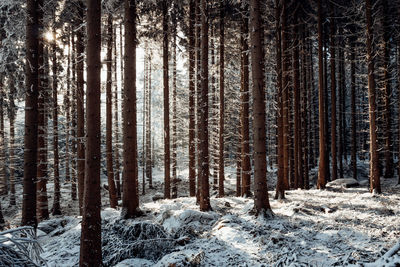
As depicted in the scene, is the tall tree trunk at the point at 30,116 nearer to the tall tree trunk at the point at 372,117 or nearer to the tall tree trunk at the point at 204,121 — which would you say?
the tall tree trunk at the point at 204,121

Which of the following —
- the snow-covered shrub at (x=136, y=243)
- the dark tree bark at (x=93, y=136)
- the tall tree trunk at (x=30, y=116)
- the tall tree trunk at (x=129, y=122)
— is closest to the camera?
the dark tree bark at (x=93, y=136)

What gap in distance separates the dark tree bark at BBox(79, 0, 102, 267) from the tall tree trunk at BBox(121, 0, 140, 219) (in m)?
3.52

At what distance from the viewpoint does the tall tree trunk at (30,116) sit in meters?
7.49

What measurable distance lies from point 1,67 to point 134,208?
25.7ft

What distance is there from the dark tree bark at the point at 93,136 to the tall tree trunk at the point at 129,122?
11.6ft

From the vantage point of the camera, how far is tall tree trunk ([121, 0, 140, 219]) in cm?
865

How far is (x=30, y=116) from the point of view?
24.8ft

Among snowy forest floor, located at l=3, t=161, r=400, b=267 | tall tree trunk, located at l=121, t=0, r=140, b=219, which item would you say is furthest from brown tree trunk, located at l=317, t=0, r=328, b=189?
tall tree trunk, located at l=121, t=0, r=140, b=219

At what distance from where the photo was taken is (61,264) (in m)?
5.66

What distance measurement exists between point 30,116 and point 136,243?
5.16 metres

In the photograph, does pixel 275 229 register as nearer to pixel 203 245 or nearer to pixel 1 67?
pixel 203 245

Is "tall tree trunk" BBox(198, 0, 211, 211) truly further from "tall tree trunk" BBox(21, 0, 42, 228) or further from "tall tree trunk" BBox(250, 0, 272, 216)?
"tall tree trunk" BBox(21, 0, 42, 228)

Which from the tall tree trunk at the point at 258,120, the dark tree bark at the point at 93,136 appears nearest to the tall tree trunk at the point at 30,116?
the dark tree bark at the point at 93,136

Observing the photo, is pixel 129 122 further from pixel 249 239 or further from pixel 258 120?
pixel 249 239
